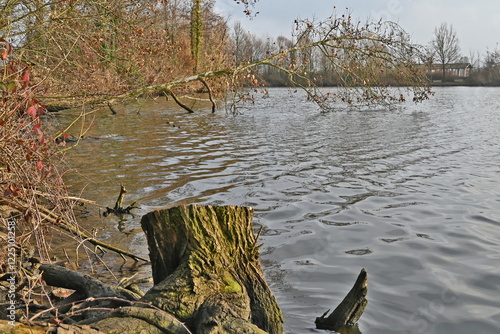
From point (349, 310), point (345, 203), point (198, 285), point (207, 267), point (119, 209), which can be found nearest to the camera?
point (198, 285)

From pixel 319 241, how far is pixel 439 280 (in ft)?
5.69

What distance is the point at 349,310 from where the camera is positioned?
4.16 meters

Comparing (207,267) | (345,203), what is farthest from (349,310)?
(345,203)

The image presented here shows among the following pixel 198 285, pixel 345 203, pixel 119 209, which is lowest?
pixel 345 203

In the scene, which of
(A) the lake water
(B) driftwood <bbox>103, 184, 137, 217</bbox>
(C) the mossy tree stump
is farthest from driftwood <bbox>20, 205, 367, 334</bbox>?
(B) driftwood <bbox>103, 184, 137, 217</bbox>

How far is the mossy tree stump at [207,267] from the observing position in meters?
3.59

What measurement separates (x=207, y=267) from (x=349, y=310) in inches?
50.6

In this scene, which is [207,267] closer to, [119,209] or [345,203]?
[119,209]

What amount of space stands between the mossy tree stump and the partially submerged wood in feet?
1.91

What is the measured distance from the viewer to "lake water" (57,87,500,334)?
5.08m

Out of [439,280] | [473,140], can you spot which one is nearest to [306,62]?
[473,140]

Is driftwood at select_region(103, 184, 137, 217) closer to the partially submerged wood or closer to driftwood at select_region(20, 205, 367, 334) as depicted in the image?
driftwood at select_region(20, 205, 367, 334)

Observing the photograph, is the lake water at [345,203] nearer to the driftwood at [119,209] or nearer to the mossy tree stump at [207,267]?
the driftwood at [119,209]

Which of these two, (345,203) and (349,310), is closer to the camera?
(349,310)
